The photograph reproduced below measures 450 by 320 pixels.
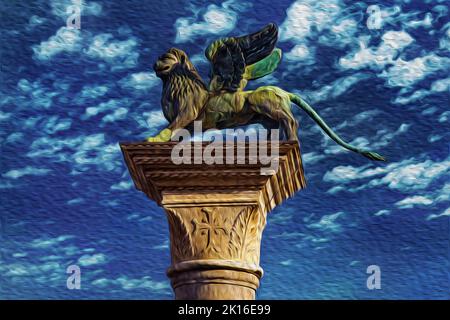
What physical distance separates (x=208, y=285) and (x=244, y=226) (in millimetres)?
789

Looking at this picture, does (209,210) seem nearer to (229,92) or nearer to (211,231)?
(211,231)

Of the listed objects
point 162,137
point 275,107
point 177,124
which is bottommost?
point 162,137

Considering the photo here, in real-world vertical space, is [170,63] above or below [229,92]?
above

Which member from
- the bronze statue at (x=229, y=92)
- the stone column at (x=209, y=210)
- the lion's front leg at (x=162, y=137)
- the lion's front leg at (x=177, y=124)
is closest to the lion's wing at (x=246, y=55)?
the bronze statue at (x=229, y=92)

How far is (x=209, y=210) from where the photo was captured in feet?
34.8

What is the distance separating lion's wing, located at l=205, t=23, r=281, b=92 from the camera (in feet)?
37.9

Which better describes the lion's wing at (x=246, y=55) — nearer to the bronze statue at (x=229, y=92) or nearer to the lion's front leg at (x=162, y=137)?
the bronze statue at (x=229, y=92)

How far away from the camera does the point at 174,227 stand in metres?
10.7

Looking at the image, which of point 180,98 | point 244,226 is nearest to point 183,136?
point 180,98

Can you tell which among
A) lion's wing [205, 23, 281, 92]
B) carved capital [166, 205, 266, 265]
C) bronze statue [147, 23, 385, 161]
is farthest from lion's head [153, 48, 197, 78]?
carved capital [166, 205, 266, 265]

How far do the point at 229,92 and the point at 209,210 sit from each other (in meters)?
1.55

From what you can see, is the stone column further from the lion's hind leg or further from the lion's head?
the lion's head

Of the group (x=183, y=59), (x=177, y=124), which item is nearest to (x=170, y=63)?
(x=183, y=59)

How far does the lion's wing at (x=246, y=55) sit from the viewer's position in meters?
11.5
